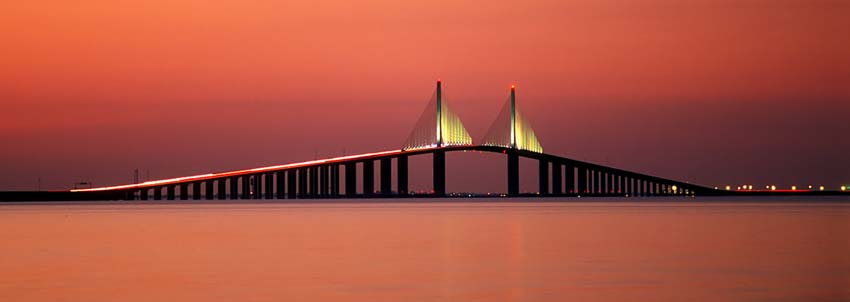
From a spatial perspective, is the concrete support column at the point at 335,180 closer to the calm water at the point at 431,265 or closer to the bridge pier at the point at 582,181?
the bridge pier at the point at 582,181

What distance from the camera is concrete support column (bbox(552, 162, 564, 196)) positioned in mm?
140500

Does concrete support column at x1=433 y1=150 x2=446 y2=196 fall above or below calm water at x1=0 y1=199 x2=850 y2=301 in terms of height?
above

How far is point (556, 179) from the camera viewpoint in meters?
142

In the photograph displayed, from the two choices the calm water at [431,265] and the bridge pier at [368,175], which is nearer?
the calm water at [431,265]

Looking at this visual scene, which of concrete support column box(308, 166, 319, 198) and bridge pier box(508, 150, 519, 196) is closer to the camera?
concrete support column box(308, 166, 319, 198)

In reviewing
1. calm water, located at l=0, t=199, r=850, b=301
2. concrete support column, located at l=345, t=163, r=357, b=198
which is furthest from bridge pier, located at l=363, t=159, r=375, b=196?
calm water, located at l=0, t=199, r=850, b=301

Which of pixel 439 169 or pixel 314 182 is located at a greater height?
pixel 439 169

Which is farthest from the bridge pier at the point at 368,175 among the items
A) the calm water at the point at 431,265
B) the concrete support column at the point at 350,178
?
the calm water at the point at 431,265

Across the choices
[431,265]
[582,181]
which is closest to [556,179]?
[582,181]

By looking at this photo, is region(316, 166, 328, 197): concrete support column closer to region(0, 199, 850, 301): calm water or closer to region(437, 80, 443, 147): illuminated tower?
region(437, 80, 443, 147): illuminated tower

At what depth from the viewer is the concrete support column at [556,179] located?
140 metres

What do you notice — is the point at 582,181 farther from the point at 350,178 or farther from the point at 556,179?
the point at 350,178

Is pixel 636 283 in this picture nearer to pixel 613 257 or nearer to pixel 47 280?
pixel 613 257

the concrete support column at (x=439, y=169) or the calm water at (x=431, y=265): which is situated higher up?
the concrete support column at (x=439, y=169)
